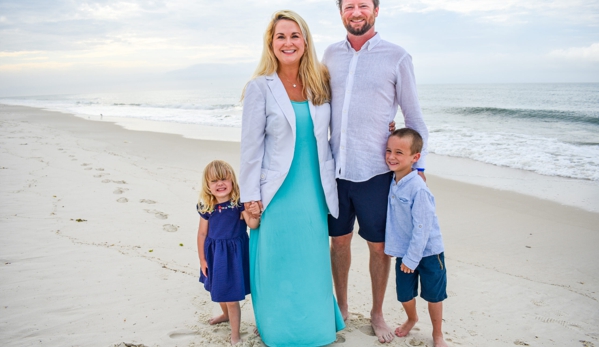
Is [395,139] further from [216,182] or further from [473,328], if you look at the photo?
[473,328]

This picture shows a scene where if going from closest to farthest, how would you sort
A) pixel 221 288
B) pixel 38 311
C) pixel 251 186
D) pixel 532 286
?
pixel 251 186 < pixel 221 288 < pixel 38 311 < pixel 532 286

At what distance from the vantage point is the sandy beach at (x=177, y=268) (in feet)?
9.34

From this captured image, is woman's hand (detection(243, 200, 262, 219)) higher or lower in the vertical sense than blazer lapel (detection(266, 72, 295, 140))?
lower

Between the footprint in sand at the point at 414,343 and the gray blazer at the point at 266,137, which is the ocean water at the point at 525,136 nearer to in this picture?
the footprint in sand at the point at 414,343

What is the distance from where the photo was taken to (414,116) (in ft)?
8.93

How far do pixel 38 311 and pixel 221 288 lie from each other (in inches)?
53.1

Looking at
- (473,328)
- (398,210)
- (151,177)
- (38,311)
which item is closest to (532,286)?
(473,328)

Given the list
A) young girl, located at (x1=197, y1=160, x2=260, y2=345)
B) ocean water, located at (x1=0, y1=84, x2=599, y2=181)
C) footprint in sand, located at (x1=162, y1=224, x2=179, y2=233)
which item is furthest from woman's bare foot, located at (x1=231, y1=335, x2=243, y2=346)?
ocean water, located at (x1=0, y1=84, x2=599, y2=181)

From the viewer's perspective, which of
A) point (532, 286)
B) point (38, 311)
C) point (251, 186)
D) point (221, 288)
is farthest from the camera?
point (532, 286)

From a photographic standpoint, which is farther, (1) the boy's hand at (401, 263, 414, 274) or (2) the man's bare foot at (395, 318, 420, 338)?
(2) the man's bare foot at (395, 318, 420, 338)

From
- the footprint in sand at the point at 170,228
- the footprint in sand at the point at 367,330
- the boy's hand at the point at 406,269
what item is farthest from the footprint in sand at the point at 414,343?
the footprint in sand at the point at 170,228

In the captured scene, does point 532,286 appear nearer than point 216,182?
No

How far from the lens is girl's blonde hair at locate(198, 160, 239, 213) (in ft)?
8.90

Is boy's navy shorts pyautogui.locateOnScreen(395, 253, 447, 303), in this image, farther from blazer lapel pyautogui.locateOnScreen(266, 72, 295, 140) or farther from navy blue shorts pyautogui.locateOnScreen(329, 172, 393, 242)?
blazer lapel pyautogui.locateOnScreen(266, 72, 295, 140)
